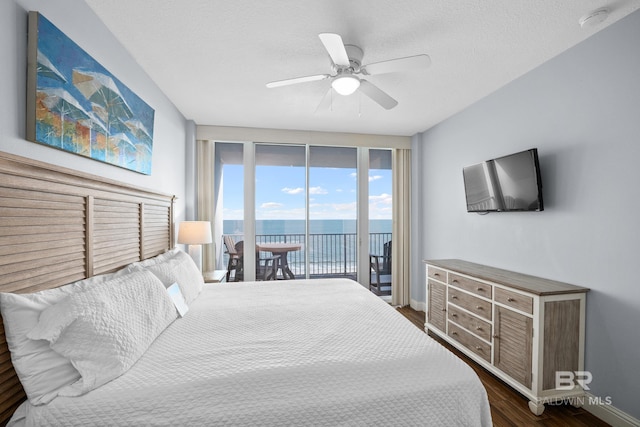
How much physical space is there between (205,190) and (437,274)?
327 cm

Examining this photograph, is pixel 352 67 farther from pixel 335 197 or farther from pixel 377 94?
pixel 335 197

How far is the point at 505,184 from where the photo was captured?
2576 mm

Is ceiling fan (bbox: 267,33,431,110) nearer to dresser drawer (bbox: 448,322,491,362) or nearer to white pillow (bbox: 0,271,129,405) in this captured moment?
white pillow (bbox: 0,271,129,405)

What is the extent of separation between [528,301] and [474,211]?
1.18 meters

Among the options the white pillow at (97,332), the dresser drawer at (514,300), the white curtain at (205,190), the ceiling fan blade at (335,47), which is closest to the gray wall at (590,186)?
the dresser drawer at (514,300)

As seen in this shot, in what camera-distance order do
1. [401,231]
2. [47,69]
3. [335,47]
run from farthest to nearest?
[401,231] → [335,47] → [47,69]

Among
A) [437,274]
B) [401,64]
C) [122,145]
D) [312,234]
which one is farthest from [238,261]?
[401,64]

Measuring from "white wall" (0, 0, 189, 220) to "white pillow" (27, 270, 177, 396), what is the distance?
28.9 inches

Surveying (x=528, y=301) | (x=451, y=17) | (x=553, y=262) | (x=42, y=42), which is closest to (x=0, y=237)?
(x=42, y=42)

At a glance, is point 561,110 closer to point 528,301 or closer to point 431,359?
point 528,301

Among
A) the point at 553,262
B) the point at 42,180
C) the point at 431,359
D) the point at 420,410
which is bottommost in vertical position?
the point at 420,410

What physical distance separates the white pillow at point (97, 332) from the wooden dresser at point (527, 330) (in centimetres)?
254

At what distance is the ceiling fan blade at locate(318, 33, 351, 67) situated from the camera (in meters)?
1.52

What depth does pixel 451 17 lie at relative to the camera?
177 cm
